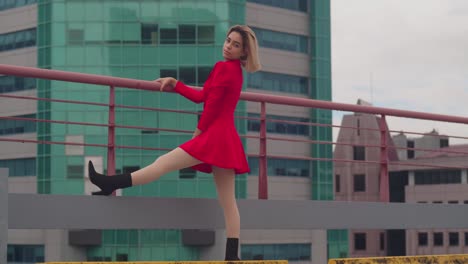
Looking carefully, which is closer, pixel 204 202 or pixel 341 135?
pixel 204 202

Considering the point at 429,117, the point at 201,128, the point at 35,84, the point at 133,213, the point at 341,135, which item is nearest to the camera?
the point at 201,128

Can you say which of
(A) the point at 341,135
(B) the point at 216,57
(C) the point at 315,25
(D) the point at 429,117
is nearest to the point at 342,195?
(A) the point at 341,135

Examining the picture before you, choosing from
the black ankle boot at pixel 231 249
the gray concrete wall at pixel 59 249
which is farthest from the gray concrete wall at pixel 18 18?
the black ankle boot at pixel 231 249

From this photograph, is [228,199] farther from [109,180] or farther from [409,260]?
[409,260]

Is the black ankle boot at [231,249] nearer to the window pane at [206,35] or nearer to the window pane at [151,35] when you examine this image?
the window pane at [206,35]

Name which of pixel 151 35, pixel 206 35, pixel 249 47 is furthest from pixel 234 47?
pixel 151 35

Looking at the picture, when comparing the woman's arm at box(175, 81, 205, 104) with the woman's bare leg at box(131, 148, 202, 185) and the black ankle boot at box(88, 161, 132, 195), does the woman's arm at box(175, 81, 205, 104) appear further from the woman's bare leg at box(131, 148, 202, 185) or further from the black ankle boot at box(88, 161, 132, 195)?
the black ankle boot at box(88, 161, 132, 195)

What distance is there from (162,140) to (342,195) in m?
39.5

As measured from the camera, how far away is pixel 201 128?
21.5 feet

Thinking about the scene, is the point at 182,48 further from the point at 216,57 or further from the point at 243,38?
the point at 243,38

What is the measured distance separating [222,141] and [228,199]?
440 millimetres

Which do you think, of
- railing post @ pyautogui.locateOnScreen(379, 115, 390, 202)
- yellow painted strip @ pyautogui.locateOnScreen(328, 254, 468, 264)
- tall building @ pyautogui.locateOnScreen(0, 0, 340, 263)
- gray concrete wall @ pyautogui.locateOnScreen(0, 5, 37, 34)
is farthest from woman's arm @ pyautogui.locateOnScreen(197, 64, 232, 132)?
gray concrete wall @ pyautogui.locateOnScreen(0, 5, 37, 34)

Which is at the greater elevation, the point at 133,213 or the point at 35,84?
the point at 35,84

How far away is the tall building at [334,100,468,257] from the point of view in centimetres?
8238
